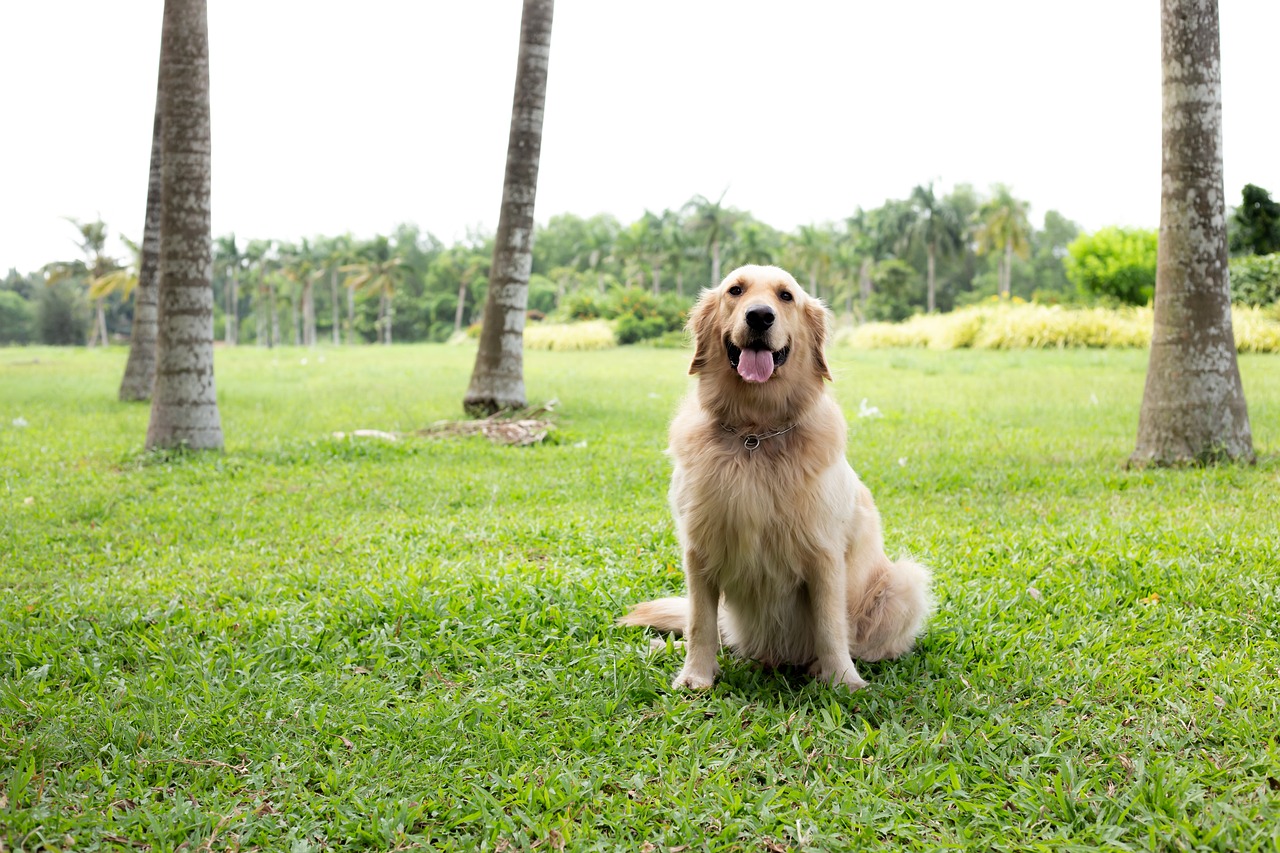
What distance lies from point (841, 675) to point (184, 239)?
7095mm

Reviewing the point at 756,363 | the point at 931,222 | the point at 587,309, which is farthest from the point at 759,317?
the point at 931,222

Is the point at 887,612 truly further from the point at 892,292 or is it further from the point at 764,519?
the point at 892,292

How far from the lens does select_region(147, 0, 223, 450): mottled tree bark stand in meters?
7.77

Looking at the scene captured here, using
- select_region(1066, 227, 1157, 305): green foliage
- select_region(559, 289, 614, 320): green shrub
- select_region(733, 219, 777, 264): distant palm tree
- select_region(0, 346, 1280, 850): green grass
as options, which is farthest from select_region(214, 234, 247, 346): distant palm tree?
select_region(0, 346, 1280, 850): green grass

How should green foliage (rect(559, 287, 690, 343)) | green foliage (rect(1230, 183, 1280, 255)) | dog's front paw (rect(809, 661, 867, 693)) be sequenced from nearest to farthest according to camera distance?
dog's front paw (rect(809, 661, 867, 693)) < green foliage (rect(1230, 183, 1280, 255)) < green foliage (rect(559, 287, 690, 343))

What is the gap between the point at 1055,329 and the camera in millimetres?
19984

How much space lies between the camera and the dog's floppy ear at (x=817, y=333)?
132 inches

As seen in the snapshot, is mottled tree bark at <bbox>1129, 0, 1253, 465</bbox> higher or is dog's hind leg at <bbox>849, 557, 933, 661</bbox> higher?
mottled tree bark at <bbox>1129, 0, 1253, 465</bbox>

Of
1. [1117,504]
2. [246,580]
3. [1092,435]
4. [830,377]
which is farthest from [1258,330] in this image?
[246,580]

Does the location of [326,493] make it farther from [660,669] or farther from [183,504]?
[660,669]

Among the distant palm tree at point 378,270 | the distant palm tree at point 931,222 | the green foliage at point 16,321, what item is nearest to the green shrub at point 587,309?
the distant palm tree at point 931,222

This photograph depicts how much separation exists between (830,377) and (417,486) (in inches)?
171

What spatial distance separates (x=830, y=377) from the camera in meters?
3.38

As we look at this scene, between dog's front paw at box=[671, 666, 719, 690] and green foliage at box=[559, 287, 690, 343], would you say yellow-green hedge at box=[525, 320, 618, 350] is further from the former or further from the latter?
dog's front paw at box=[671, 666, 719, 690]
